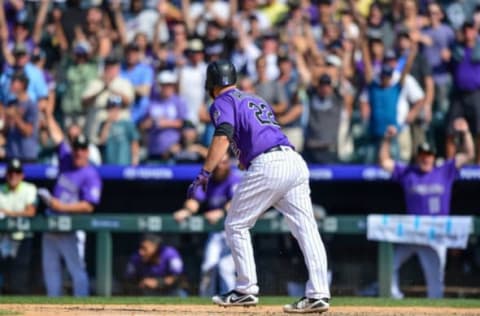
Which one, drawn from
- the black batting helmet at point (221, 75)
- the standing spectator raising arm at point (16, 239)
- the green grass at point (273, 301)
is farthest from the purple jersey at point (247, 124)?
the standing spectator raising arm at point (16, 239)

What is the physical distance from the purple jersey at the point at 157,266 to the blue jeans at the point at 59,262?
489mm

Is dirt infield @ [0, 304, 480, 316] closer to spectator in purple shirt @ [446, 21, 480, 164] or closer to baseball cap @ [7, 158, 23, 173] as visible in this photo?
baseball cap @ [7, 158, 23, 173]

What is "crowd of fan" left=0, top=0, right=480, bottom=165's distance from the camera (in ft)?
45.3

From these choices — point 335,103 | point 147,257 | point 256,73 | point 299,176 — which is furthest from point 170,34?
point 299,176

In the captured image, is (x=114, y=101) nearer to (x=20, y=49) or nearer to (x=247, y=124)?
(x=20, y=49)

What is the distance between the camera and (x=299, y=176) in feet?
27.8

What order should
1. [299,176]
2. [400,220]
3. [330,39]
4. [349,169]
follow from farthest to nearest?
[330,39] < [349,169] < [400,220] < [299,176]

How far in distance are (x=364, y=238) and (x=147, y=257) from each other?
2213 mm

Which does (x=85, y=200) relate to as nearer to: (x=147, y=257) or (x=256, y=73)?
(x=147, y=257)

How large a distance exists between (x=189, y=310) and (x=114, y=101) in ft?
17.8

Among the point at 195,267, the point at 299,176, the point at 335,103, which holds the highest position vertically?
the point at 335,103

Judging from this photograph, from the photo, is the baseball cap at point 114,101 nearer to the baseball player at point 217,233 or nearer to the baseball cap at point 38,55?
the baseball cap at point 38,55

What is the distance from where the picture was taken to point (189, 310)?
927cm

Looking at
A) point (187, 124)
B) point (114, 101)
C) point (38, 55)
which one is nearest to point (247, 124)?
point (187, 124)
